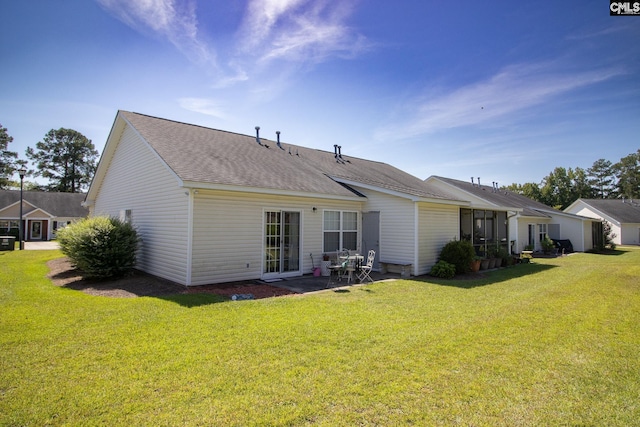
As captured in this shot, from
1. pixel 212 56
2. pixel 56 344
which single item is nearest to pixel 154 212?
pixel 212 56

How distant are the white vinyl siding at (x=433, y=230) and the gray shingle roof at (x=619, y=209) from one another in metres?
33.2

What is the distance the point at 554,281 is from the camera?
11039 mm

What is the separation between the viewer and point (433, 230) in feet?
41.2

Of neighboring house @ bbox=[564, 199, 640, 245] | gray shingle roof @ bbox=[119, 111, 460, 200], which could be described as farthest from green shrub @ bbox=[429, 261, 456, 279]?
neighboring house @ bbox=[564, 199, 640, 245]

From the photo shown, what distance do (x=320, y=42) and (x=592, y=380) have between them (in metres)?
11.0

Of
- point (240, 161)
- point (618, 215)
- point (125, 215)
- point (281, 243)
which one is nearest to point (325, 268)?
point (281, 243)

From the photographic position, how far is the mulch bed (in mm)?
8234

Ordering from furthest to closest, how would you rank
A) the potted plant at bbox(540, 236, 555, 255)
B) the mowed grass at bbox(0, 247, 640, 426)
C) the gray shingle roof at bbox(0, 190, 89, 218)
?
the gray shingle roof at bbox(0, 190, 89, 218)
the potted plant at bbox(540, 236, 555, 255)
the mowed grass at bbox(0, 247, 640, 426)

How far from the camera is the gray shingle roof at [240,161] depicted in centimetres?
978

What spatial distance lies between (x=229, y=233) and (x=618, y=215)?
4339cm

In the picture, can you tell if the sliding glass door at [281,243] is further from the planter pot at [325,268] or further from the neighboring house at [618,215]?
the neighboring house at [618,215]

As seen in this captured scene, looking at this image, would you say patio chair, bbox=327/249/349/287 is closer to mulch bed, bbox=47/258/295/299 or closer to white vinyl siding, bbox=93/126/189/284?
mulch bed, bbox=47/258/295/299

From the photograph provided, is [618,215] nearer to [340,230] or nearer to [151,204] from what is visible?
[340,230]

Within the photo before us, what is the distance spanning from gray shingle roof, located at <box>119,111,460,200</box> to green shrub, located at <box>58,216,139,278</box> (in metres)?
2.91
